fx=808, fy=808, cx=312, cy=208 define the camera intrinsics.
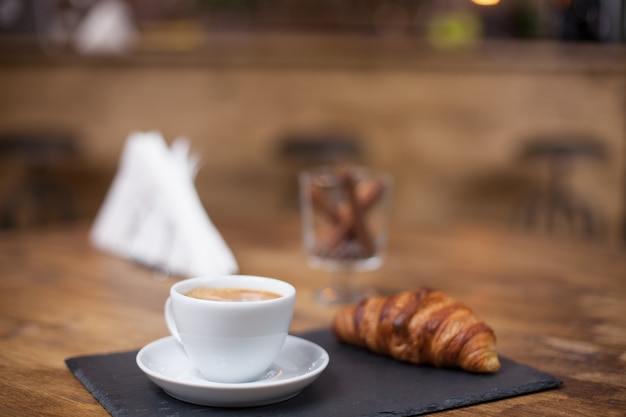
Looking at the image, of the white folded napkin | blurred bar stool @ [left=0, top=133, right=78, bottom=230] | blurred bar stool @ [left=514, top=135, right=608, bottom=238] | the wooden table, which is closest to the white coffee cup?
the wooden table

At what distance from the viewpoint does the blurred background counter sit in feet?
12.5

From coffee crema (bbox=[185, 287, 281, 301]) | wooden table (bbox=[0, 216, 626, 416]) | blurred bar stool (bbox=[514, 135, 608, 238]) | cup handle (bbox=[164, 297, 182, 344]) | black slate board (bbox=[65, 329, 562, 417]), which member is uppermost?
coffee crema (bbox=[185, 287, 281, 301])

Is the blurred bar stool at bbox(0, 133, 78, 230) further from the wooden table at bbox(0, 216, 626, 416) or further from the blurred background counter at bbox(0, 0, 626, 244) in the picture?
the wooden table at bbox(0, 216, 626, 416)

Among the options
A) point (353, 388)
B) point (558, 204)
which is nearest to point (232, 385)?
point (353, 388)

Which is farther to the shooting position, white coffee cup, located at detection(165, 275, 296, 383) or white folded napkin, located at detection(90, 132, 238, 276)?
white folded napkin, located at detection(90, 132, 238, 276)

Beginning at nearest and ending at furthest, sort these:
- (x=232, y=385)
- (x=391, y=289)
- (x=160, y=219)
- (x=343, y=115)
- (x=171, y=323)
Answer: (x=232, y=385), (x=171, y=323), (x=391, y=289), (x=160, y=219), (x=343, y=115)

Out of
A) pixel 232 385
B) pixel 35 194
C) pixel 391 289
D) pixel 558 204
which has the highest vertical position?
pixel 232 385

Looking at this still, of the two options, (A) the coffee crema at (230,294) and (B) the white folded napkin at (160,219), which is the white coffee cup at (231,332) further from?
(B) the white folded napkin at (160,219)

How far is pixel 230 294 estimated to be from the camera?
0.85 m

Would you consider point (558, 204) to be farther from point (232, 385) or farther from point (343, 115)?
point (232, 385)

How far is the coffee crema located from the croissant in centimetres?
17

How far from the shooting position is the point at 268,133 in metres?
4.05

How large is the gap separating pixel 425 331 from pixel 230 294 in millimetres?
230

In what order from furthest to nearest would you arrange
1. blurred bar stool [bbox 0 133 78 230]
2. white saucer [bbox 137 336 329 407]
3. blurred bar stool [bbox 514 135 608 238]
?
1. blurred bar stool [bbox 514 135 608 238]
2. blurred bar stool [bbox 0 133 78 230]
3. white saucer [bbox 137 336 329 407]
